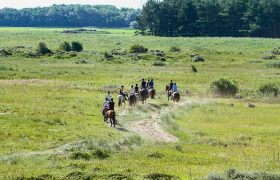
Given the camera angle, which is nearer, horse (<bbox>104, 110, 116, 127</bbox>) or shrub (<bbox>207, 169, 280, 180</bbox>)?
shrub (<bbox>207, 169, 280, 180</bbox>)

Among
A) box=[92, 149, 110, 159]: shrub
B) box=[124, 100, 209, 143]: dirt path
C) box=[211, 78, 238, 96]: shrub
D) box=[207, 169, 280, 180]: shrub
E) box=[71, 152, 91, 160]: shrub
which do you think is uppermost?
box=[207, 169, 280, 180]: shrub

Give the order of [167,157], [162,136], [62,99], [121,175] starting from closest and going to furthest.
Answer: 1. [121,175]
2. [167,157]
3. [162,136]
4. [62,99]

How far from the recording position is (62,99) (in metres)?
52.4

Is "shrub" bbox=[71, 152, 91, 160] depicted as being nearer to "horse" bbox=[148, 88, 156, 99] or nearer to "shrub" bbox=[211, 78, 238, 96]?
"horse" bbox=[148, 88, 156, 99]

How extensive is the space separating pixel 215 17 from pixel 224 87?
10611 centimetres

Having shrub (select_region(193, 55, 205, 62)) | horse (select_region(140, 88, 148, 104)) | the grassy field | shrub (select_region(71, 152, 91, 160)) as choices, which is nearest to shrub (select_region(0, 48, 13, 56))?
the grassy field

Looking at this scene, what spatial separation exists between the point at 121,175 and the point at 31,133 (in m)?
11.2

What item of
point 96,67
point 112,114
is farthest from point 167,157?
point 96,67

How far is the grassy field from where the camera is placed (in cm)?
2601

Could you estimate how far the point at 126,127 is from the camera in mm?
39375

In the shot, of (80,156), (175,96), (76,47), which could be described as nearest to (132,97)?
(175,96)

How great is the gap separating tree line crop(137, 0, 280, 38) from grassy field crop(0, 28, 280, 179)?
238 ft

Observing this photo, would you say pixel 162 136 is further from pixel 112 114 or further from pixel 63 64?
pixel 63 64

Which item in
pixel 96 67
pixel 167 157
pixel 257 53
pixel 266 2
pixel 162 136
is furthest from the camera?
pixel 266 2
